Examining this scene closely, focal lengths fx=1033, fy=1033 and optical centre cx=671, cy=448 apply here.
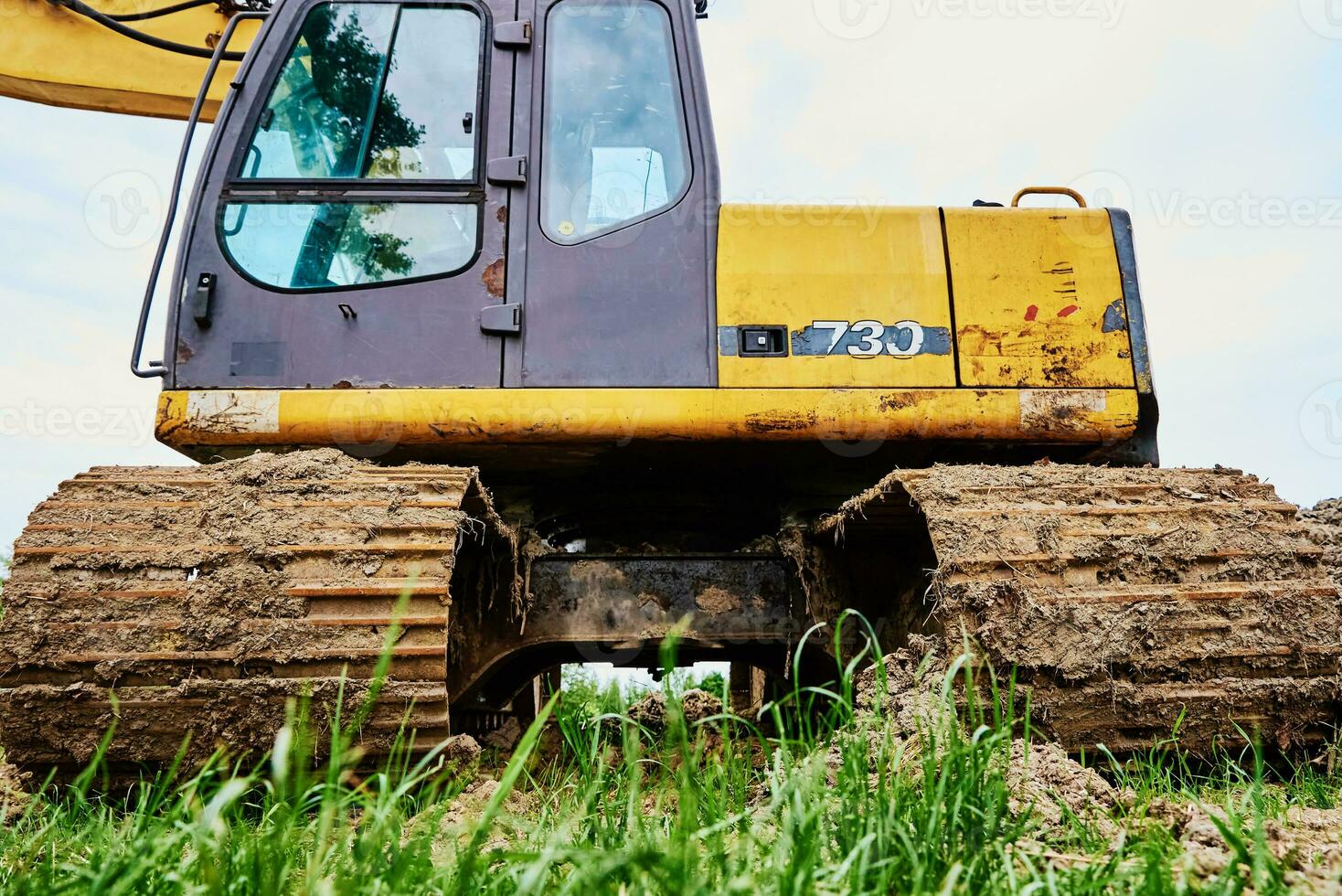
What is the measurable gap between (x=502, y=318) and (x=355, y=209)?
603mm

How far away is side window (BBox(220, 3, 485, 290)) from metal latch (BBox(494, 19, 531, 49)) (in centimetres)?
7

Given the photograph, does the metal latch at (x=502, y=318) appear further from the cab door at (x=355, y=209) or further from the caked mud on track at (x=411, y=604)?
the caked mud on track at (x=411, y=604)

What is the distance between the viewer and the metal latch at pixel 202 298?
9.97ft

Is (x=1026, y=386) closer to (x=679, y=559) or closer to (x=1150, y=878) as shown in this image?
(x=679, y=559)

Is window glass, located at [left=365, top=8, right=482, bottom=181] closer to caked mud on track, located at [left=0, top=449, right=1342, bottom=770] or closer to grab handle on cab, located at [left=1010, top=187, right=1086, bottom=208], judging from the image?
caked mud on track, located at [left=0, top=449, right=1342, bottom=770]

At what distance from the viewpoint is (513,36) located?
3.35 metres

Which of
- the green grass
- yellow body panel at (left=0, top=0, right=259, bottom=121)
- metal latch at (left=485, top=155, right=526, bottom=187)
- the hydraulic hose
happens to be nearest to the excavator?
metal latch at (left=485, top=155, right=526, bottom=187)

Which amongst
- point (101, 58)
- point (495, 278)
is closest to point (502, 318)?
point (495, 278)

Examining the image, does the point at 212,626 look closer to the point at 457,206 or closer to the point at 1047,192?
the point at 457,206

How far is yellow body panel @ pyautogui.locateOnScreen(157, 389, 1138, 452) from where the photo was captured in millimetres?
2955

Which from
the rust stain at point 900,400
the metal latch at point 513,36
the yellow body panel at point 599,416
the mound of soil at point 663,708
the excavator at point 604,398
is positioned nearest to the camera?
the excavator at point 604,398

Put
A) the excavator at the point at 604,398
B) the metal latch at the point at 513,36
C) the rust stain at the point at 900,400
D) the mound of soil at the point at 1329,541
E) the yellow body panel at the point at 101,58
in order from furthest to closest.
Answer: the yellow body panel at the point at 101,58 → the metal latch at the point at 513,36 → the rust stain at the point at 900,400 → the mound of soil at the point at 1329,541 → the excavator at the point at 604,398

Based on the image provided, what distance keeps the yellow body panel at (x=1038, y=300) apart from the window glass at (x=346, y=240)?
1546 mm

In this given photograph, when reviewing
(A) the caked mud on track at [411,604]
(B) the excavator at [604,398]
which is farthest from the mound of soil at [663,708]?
(A) the caked mud on track at [411,604]
